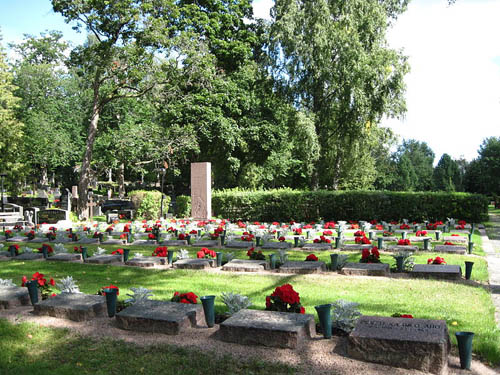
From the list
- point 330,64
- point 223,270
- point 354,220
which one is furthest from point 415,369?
point 330,64

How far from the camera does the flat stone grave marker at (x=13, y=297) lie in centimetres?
568

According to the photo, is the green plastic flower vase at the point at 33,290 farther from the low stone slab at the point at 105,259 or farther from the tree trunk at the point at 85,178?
the tree trunk at the point at 85,178

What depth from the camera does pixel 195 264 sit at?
8.61m

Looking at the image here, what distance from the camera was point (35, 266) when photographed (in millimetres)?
9211

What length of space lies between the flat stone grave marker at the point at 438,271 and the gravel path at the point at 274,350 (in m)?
3.46

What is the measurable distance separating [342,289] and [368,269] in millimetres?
1237

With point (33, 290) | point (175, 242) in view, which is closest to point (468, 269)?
point (33, 290)

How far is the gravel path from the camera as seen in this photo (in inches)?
146

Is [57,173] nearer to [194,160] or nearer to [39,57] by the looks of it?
[39,57]

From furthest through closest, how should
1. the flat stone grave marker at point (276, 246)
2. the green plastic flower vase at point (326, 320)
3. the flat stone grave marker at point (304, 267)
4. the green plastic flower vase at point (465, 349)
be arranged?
1. the flat stone grave marker at point (276, 246)
2. the flat stone grave marker at point (304, 267)
3. the green plastic flower vase at point (326, 320)
4. the green plastic flower vase at point (465, 349)

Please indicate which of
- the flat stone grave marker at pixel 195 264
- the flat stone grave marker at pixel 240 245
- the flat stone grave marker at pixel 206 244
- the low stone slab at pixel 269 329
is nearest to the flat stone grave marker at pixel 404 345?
the low stone slab at pixel 269 329

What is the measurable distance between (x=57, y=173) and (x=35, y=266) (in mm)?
47219

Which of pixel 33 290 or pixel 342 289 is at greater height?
pixel 33 290

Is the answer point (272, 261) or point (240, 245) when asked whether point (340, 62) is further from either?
point (272, 261)
